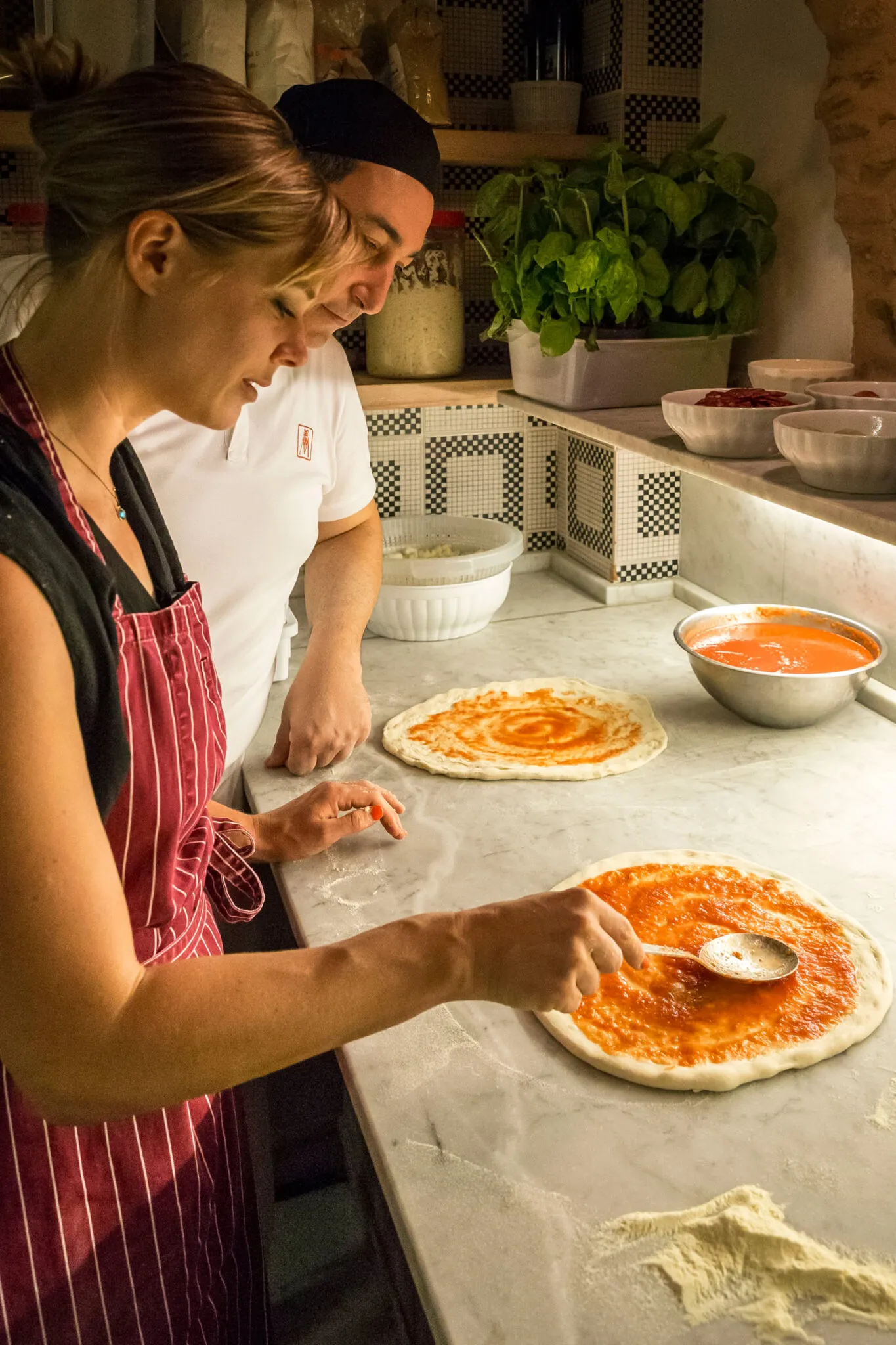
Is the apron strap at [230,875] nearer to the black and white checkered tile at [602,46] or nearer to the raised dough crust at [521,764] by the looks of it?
the raised dough crust at [521,764]

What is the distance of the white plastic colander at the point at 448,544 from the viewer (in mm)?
2209

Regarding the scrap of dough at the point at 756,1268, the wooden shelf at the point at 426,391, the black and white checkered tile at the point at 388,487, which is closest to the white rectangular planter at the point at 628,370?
the wooden shelf at the point at 426,391

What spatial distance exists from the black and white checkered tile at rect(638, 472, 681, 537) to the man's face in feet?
3.05

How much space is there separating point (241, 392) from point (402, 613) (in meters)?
1.25

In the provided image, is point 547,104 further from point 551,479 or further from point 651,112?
point 551,479

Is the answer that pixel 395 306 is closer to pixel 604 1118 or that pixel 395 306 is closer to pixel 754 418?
pixel 754 418

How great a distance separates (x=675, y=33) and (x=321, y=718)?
1.70 meters

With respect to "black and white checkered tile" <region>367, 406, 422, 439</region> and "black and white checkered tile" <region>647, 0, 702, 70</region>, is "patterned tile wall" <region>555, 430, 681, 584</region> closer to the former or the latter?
"black and white checkered tile" <region>367, 406, 422, 439</region>

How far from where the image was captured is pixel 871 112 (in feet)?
5.17

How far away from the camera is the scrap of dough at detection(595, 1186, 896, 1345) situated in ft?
2.66

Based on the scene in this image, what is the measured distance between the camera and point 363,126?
1.56 metres

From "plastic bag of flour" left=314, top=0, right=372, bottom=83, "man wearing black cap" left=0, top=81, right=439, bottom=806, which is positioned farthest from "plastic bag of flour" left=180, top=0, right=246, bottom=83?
"man wearing black cap" left=0, top=81, right=439, bottom=806

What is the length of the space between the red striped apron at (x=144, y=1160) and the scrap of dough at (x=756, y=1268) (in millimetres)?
446

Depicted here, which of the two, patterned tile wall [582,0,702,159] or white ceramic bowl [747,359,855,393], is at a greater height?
patterned tile wall [582,0,702,159]
